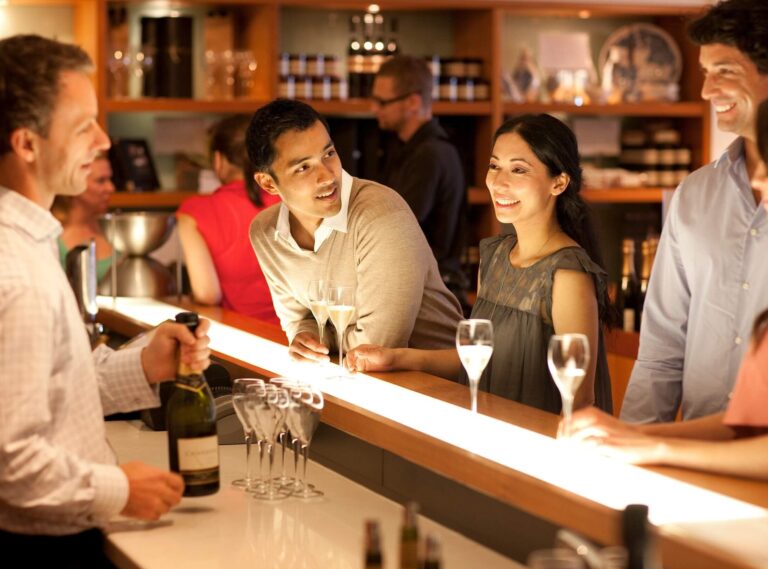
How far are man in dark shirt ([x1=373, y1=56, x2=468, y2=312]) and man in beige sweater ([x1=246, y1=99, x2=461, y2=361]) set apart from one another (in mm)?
1643

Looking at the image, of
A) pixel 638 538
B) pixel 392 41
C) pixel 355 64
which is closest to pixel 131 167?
pixel 355 64

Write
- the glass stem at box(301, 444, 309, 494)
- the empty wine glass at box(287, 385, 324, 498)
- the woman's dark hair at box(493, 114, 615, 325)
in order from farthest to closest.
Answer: the woman's dark hair at box(493, 114, 615, 325) < the glass stem at box(301, 444, 309, 494) < the empty wine glass at box(287, 385, 324, 498)

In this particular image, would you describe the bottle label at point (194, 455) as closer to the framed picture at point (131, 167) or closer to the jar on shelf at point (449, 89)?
the framed picture at point (131, 167)

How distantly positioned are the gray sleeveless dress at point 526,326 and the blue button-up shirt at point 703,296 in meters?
0.16

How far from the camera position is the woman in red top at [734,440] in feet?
5.98

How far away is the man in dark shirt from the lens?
193 inches

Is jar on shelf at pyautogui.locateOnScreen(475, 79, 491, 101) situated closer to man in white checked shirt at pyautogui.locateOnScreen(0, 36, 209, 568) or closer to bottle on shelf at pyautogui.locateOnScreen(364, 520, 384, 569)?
man in white checked shirt at pyautogui.locateOnScreen(0, 36, 209, 568)

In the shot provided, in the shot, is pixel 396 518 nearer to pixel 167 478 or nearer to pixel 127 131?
pixel 167 478

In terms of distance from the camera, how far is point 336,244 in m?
3.13

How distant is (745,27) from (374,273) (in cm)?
103

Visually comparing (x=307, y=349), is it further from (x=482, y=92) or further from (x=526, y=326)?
(x=482, y=92)

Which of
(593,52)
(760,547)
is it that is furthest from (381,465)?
(593,52)

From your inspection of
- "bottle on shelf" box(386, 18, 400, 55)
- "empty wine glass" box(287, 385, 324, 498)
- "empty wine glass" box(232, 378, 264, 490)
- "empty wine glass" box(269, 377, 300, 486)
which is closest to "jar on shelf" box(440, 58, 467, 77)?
"bottle on shelf" box(386, 18, 400, 55)

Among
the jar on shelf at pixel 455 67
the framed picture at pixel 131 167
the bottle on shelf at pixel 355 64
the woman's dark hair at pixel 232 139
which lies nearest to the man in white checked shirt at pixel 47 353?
the woman's dark hair at pixel 232 139
